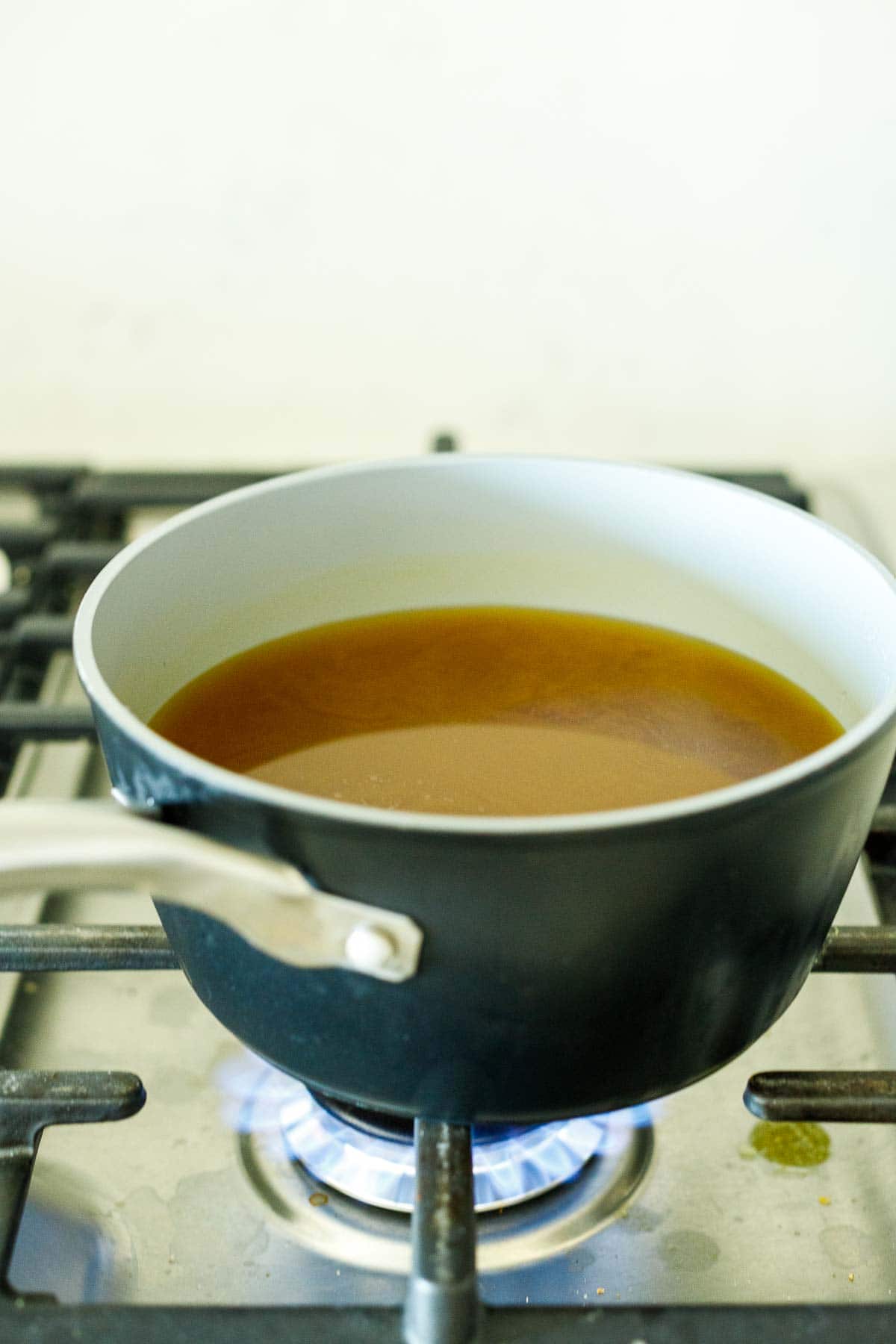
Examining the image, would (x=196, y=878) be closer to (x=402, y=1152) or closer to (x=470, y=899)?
(x=470, y=899)

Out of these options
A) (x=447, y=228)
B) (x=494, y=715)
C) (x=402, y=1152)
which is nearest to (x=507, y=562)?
(x=494, y=715)

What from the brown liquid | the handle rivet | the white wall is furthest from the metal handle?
the white wall

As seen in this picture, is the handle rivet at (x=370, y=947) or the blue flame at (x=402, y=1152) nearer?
the handle rivet at (x=370, y=947)

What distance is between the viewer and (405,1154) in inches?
16.6

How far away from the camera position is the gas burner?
42cm

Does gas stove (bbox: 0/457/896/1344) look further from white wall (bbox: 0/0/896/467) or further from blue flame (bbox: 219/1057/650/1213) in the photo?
white wall (bbox: 0/0/896/467)

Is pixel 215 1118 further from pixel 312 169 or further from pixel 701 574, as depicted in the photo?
pixel 312 169

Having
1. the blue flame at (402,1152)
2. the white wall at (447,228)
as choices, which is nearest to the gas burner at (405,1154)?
the blue flame at (402,1152)

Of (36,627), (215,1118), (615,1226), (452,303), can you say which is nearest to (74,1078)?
(215,1118)

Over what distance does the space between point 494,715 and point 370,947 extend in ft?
0.62

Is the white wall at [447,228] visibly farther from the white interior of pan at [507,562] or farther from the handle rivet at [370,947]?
the handle rivet at [370,947]

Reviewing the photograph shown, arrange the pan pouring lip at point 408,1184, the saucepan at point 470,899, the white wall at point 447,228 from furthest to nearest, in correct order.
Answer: the white wall at point 447,228, the pan pouring lip at point 408,1184, the saucepan at point 470,899

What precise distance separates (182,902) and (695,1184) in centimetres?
21

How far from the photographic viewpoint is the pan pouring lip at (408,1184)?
1.33 ft
